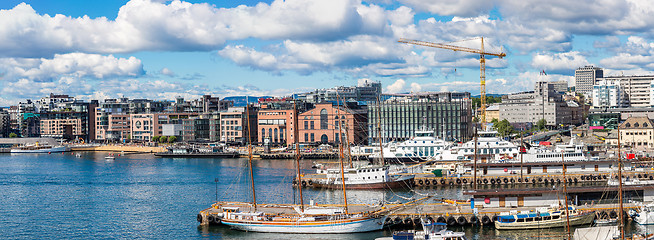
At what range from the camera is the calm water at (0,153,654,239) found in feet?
154

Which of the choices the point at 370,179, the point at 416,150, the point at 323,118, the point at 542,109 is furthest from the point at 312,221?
the point at 542,109

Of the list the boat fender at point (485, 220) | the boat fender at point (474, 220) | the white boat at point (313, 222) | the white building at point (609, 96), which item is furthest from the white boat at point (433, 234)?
the white building at point (609, 96)

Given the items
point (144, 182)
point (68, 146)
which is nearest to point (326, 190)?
point (144, 182)

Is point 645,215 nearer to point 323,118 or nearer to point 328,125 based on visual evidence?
point 328,125

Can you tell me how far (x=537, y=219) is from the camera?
1714 inches

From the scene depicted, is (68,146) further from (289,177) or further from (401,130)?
(289,177)

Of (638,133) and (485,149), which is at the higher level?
(638,133)

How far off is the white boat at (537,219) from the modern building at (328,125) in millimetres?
83315

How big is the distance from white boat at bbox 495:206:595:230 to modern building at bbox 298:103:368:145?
273 ft

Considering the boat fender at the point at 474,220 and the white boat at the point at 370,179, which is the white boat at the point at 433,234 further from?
the white boat at the point at 370,179

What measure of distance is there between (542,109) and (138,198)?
13070 cm

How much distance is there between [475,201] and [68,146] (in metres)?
132

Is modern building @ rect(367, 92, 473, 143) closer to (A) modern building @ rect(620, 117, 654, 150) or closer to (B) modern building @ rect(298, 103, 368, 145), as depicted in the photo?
(B) modern building @ rect(298, 103, 368, 145)

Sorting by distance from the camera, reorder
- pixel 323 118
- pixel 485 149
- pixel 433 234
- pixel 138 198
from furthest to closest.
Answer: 1. pixel 323 118
2. pixel 485 149
3. pixel 138 198
4. pixel 433 234
